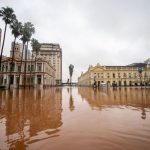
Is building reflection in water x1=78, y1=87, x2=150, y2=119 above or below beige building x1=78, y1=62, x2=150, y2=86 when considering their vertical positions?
below

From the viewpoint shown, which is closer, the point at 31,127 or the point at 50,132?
the point at 50,132

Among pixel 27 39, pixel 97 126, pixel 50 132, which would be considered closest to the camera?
pixel 50 132

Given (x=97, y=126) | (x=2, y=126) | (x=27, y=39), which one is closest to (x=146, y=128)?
(x=97, y=126)

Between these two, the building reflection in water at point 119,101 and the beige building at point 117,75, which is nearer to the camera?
the building reflection in water at point 119,101

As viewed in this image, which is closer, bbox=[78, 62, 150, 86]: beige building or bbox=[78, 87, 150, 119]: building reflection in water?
bbox=[78, 87, 150, 119]: building reflection in water

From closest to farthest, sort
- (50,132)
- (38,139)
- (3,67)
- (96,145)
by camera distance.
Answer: (96,145)
(38,139)
(50,132)
(3,67)

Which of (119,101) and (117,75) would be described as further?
(117,75)

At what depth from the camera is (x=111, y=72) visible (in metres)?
85.8

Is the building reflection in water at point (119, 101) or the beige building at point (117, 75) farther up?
the beige building at point (117, 75)

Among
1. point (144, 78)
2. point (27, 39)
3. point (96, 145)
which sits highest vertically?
point (27, 39)

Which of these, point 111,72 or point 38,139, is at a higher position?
point 111,72

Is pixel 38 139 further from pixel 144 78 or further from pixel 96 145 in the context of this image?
pixel 144 78

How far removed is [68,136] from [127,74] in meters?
86.7

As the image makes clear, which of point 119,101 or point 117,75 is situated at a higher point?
point 117,75
